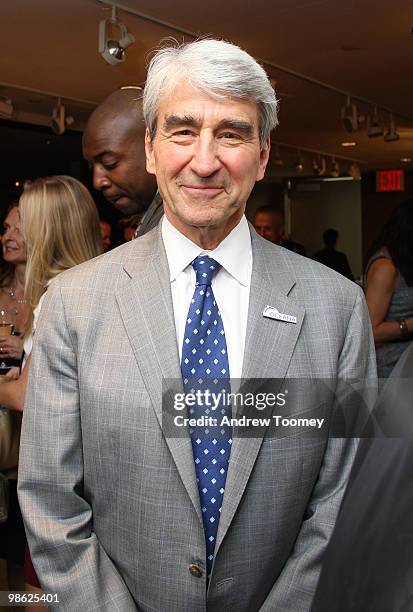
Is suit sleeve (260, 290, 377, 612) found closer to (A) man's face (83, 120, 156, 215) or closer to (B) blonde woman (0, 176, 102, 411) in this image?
(A) man's face (83, 120, 156, 215)

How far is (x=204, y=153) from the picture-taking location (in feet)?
4.43

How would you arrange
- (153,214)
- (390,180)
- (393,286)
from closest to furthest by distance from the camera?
1. (153,214)
2. (393,286)
3. (390,180)

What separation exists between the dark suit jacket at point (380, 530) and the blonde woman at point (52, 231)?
185cm

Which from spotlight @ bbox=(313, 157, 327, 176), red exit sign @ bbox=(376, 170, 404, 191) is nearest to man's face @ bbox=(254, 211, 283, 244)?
spotlight @ bbox=(313, 157, 327, 176)

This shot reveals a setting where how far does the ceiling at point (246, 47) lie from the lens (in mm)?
5922

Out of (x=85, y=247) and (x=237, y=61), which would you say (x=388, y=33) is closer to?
(x=85, y=247)

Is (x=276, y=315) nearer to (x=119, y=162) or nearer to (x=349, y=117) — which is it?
(x=119, y=162)

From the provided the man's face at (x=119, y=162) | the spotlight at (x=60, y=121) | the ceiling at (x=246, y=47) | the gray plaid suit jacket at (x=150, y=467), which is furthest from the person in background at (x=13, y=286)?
the spotlight at (x=60, y=121)

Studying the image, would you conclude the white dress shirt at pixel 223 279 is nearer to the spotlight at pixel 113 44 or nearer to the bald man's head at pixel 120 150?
the bald man's head at pixel 120 150

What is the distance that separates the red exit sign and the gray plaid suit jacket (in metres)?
15.9

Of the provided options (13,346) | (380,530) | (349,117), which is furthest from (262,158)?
(349,117)

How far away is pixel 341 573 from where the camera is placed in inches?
27.8

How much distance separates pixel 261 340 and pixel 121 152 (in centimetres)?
78

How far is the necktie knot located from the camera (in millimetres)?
1445
